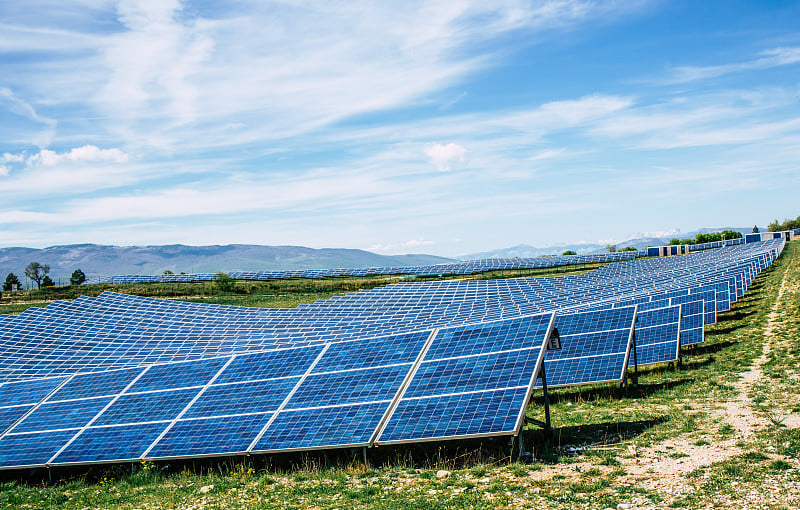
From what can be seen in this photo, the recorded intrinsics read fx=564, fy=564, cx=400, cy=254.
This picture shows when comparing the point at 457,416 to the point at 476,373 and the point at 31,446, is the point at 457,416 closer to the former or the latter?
the point at 476,373

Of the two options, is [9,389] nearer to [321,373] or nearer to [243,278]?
[321,373]

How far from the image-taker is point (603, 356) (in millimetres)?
20234

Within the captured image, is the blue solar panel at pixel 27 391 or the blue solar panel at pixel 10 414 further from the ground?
the blue solar panel at pixel 27 391

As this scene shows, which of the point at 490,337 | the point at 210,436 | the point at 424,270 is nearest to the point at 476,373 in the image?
the point at 490,337

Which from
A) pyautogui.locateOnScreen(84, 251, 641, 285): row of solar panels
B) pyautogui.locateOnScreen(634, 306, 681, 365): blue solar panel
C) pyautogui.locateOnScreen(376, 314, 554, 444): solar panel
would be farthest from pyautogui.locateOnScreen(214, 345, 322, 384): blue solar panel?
pyautogui.locateOnScreen(84, 251, 641, 285): row of solar panels

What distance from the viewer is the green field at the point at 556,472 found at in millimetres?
9836

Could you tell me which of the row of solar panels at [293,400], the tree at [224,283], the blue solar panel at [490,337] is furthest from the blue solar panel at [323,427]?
the tree at [224,283]

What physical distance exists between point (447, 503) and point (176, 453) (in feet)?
22.7

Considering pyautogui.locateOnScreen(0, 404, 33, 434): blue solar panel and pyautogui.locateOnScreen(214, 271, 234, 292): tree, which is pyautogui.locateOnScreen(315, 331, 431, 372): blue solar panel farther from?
pyautogui.locateOnScreen(214, 271, 234, 292): tree

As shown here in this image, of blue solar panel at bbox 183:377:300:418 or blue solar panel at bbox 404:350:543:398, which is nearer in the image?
blue solar panel at bbox 404:350:543:398

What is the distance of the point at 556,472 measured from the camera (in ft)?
37.2

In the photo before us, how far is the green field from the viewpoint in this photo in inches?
387

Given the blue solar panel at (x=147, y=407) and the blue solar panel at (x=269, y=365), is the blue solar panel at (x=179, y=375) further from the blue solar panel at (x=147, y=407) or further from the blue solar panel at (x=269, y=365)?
the blue solar panel at (x=269, y=365)

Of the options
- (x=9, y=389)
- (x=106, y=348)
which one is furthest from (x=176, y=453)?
(x=106, y=348)
